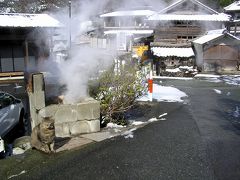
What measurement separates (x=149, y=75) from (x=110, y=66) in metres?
2.68

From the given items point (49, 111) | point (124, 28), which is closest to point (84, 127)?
point (49, 111)

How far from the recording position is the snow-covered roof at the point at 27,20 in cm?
2011

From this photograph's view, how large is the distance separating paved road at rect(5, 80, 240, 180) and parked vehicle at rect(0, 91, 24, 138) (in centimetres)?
298

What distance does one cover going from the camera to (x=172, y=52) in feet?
95.9

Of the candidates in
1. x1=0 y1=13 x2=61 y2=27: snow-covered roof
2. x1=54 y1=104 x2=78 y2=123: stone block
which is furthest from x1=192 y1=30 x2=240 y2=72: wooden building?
x1=54 y1=104 x2=78 y2=123: stone block

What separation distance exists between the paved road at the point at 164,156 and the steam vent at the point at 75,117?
88 cm

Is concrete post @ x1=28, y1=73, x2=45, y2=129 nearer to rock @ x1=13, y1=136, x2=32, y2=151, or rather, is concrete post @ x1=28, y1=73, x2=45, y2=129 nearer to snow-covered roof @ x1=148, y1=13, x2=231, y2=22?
rock @ x1=13, y1=136, x2=32, y2=151

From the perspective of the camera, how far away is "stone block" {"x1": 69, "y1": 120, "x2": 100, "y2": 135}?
25.2ft

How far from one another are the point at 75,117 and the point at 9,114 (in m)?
2.34

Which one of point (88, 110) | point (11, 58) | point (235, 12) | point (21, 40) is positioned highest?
point (235, 12)

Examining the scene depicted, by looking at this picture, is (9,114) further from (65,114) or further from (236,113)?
(236,113)

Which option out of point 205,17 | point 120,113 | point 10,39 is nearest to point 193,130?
→ point 120,113

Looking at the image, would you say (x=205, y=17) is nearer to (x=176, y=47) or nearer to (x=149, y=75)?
(x=176, y=47)

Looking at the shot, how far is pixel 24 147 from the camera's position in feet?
24.2
